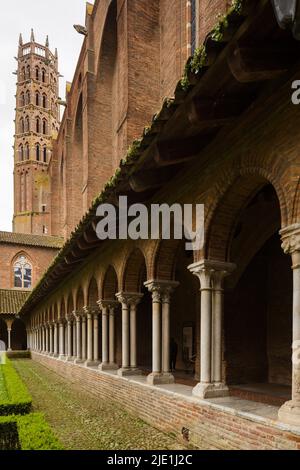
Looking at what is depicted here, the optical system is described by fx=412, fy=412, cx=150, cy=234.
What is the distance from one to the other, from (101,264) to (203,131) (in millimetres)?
7320

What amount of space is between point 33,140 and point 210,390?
5286cm

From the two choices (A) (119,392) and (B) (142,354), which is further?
(B) (142,354)

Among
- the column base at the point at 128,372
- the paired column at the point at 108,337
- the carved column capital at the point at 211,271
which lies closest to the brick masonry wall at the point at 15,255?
the paired column at the point at 108,337

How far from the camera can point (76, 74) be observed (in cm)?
2419

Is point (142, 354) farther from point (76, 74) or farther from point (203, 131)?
point (76, 74)

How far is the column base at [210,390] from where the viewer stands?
249 inches

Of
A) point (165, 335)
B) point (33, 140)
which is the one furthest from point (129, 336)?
point (33, 140)

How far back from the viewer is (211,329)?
21.4 feet

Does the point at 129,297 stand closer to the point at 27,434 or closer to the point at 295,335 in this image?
the point at 27,434

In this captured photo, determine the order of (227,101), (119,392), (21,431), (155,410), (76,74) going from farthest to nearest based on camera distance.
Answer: (76,74) < (119,392) < (155,410) < (21,431) < (227,101)

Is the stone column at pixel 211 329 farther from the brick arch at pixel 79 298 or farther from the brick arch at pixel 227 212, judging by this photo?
the brick arch at pixel 79 298

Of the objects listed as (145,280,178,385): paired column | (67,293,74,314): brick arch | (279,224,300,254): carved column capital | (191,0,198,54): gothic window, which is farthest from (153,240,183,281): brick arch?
(67,293,74,314): brick arch

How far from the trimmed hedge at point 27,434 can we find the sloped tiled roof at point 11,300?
98.7 ft

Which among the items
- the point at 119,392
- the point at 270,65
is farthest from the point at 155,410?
the point at 270,65
